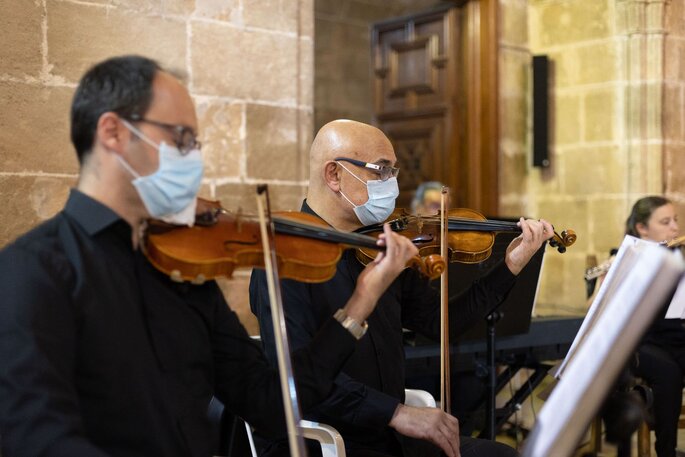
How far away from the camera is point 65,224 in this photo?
1738 mm

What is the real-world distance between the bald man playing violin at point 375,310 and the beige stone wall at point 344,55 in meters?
5.74

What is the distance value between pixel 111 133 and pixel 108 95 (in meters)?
0.08

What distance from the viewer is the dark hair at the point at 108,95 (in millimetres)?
1733

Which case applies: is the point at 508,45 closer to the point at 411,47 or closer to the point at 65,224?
the point at 411,47

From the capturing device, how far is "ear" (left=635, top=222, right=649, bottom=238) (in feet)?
15.5

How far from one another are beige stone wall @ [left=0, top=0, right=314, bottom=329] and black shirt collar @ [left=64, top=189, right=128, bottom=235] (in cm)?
175

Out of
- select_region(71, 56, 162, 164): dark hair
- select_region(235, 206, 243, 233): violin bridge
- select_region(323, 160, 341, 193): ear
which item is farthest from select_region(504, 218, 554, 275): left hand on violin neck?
select_region(71, 56, 162, 164): dark hair

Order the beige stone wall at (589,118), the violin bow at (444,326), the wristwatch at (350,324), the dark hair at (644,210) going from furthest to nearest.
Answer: the beige stone wall at (589,118) < the dark hair at (644,210) < the violin bow at (444,326) < the wristwatch at (350,324)

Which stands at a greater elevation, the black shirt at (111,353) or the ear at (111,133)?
the ear at (111,133)

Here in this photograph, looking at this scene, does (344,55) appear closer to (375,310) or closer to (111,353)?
(375,310)

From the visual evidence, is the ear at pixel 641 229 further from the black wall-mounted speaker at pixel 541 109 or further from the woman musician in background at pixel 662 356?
the black wall-mounted speaker at pixel 541 109

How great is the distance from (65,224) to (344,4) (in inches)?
288

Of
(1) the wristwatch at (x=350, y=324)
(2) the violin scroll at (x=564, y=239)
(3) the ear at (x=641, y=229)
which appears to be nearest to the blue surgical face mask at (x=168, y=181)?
(1) the wristwatch at (x=350, y=324)

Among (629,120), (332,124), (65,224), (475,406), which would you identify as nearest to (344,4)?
(629,120)
